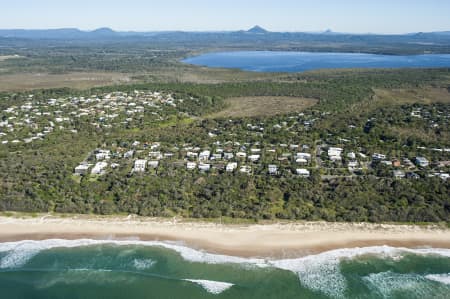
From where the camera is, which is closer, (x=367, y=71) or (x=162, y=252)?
(x=162, y=252)

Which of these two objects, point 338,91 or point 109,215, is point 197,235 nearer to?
point 109,215

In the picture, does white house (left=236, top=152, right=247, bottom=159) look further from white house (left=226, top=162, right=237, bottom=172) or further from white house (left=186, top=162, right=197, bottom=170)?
white house (left=186, top=162, right=197, bottom=170)

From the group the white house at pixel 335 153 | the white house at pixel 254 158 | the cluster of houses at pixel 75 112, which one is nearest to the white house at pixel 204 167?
the white house at pixel 254 158

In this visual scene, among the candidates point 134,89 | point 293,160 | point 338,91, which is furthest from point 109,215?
point 338,91

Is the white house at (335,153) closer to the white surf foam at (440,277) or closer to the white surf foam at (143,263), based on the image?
the white surf foam at (440,277)

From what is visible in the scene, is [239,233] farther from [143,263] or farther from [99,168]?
[99,168]

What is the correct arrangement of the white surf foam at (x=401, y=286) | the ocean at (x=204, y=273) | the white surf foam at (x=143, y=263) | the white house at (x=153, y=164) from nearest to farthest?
1. the white surf foam at (x=401, y=286)
2. the ocean at (x=204, y=273)
3. the white surf foam at (x=143, y=263)
4. the white house at (x=153, y=164)

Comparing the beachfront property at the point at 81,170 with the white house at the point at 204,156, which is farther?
the white house at the point at 204,156
